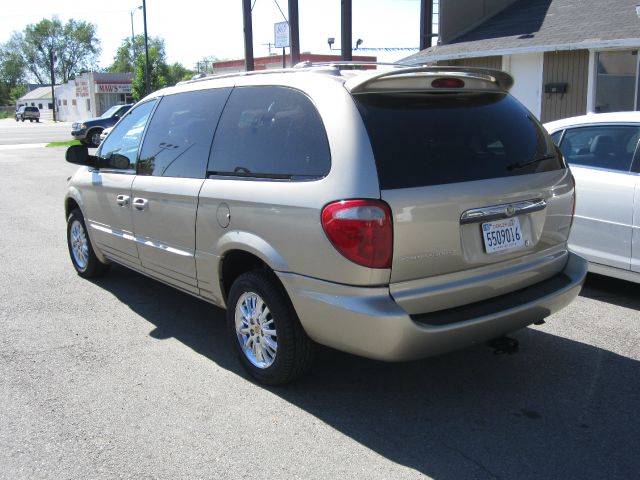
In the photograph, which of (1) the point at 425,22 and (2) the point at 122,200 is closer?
(2) the point at 122,200

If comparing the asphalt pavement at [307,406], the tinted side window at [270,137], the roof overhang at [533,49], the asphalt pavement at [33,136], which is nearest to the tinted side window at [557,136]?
the asphalt pavement at [307,406]

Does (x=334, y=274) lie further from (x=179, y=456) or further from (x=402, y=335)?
(x=179, y=456)

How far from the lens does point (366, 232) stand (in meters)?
3.29

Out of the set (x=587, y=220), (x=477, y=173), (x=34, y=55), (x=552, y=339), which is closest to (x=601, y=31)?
(x=587, y=220)

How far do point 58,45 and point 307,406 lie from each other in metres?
142

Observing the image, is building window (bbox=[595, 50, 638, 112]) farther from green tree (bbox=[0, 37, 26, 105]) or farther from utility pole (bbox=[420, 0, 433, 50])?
green tree (bbox=[0, 37, 26, 105])

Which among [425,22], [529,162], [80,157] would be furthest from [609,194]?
[425,22]

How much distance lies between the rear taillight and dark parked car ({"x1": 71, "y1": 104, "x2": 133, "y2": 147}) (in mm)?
25688

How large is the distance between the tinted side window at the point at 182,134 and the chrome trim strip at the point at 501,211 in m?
1.83

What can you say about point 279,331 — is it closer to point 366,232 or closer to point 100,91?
point 366,232

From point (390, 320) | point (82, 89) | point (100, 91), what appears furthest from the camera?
point (82, 89)

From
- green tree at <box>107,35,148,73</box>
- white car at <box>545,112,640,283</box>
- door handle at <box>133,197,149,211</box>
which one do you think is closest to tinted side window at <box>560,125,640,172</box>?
white car at <box>545,112,640,283</box>

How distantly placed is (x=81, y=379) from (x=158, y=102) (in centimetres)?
226

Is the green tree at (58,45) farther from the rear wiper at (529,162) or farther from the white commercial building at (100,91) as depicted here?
the rear wiper at (529,162)
